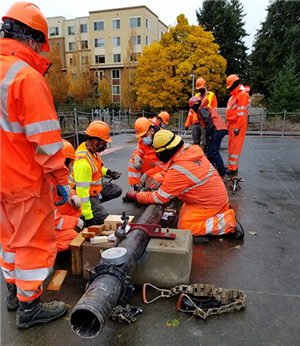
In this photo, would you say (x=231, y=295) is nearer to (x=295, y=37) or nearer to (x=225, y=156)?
(x=225, y=156)

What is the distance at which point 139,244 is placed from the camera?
2637 millimetres

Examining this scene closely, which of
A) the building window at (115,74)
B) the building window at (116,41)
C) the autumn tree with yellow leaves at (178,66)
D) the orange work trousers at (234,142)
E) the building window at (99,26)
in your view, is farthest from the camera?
the building window at (115,74)

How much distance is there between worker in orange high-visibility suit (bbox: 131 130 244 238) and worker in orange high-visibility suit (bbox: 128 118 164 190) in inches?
67.0

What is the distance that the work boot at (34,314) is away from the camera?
2285 mm

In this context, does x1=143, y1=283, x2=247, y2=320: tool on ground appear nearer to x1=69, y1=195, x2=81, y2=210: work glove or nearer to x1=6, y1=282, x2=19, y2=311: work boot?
x1=6, y1=282, x2=19, y2=311: work boot

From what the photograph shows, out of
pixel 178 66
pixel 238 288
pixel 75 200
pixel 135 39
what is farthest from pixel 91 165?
pixel 135 39

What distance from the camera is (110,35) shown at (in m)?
42.3

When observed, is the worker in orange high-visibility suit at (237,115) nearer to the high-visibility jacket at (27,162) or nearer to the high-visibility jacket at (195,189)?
the high-visibility jacket at (195,189)

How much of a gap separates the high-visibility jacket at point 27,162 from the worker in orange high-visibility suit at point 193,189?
156 cm

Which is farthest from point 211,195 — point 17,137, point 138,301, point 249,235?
point 17,137

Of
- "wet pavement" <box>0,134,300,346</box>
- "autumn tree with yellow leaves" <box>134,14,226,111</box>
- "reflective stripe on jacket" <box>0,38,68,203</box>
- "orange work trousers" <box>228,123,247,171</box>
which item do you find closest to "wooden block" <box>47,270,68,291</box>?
"wet pavement" <box>0,134,300,346</box>

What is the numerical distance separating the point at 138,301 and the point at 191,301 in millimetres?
491

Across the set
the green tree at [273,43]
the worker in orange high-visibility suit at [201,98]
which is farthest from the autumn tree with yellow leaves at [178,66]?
the worker in orange high-visibility suit at [201,98]

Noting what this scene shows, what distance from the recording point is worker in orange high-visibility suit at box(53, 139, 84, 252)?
3.17 metres
